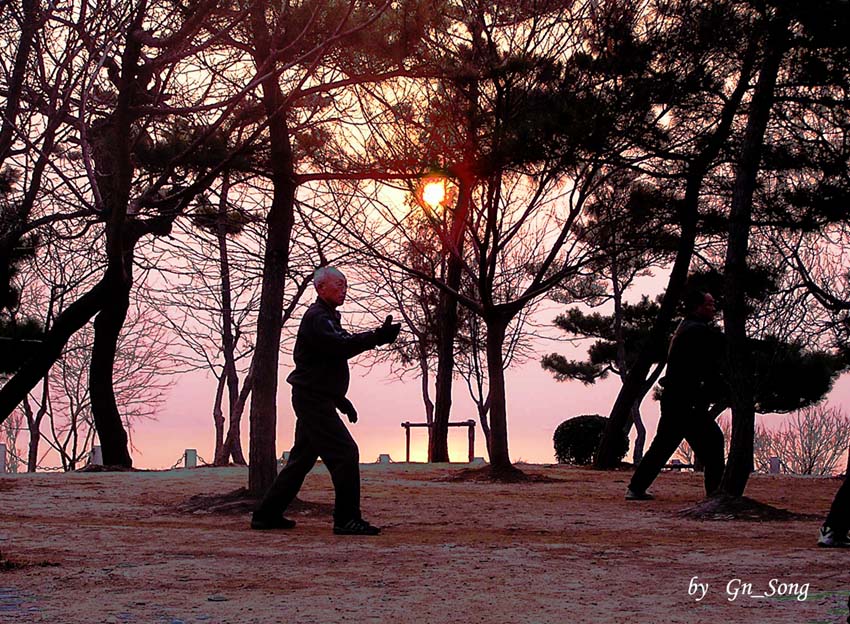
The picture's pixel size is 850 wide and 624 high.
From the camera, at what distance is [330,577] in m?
7.04

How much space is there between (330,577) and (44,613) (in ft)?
5.92

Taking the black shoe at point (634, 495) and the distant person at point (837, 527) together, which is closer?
the distant person at point (837, 527)

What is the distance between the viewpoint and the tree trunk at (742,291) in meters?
11.6

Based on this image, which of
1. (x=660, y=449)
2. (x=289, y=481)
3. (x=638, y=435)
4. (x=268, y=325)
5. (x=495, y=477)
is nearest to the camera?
(x=289, y=481)

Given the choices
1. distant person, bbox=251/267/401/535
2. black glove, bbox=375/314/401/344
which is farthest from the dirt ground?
black glove, bbox=375/314/401/344

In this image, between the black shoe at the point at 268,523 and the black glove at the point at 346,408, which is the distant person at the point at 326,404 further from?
the black shoe at the point at 268,523

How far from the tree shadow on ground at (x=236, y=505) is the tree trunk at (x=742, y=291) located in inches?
160

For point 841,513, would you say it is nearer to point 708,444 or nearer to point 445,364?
point 708,444

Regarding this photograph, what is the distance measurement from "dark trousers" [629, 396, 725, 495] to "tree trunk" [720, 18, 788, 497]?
25.8 inches

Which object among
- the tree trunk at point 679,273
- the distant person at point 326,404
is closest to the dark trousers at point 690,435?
the tree trunk at point 679,273

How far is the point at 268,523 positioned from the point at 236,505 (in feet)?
6.60

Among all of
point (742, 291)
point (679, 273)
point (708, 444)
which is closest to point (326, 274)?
point (742, 291)

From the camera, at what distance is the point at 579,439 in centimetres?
2639

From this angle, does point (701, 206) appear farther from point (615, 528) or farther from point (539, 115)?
point (615, 528)
